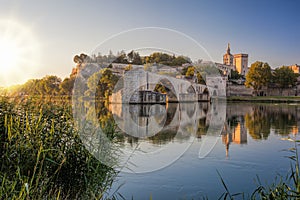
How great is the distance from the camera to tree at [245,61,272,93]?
55375 mm

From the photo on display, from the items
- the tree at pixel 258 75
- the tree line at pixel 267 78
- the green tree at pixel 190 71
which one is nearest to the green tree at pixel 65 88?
the green tree at pixel 190 71

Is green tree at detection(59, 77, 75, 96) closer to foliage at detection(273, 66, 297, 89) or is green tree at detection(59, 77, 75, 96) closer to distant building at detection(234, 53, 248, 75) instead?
foliage at detection(273, 66, 297, 89)

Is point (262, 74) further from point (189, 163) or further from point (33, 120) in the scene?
point (33, 120)

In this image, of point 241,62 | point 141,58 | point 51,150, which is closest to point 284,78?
point 241,62

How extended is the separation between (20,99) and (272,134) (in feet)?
36.1

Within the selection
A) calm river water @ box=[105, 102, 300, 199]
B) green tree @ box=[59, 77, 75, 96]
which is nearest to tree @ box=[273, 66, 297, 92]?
green tree @ box=[59, 77, 75, 96]

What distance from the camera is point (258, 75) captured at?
55188 mm

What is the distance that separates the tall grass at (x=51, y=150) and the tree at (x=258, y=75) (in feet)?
176

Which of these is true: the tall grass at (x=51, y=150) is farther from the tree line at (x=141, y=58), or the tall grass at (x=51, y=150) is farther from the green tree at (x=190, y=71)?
the green tree at (x=190, y=71)

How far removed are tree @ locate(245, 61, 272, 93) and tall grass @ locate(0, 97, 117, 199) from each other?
5362cm

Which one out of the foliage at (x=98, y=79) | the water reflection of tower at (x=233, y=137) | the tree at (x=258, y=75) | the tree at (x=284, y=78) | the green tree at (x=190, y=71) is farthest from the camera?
the tree at (x=284, y=78)

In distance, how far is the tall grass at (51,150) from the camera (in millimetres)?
4215

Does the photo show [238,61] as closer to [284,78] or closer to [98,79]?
[284,78]

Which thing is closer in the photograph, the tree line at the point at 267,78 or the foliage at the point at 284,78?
the tree line at the point at 267,78
